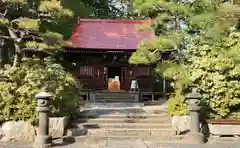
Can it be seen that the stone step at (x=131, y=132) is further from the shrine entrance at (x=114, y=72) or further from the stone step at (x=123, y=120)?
the shrine entrance at (x=114, y=72)

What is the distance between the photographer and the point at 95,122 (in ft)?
37.0

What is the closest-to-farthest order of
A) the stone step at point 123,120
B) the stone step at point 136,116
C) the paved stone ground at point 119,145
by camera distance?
the paved stone ground at point 119,145
the stone step at point 123,120
the stone step at point 136,116

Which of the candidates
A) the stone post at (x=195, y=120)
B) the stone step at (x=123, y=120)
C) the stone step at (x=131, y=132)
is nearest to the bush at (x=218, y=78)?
the stone step at (x=123, y=120)

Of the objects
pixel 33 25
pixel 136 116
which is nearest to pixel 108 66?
pixel 136 116

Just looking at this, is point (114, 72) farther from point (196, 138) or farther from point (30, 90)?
point (196, 138)

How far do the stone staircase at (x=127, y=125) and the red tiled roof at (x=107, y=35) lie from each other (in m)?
6.53

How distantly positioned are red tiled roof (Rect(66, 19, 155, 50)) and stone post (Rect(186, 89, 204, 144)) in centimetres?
868

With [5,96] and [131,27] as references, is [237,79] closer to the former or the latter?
[5,96]

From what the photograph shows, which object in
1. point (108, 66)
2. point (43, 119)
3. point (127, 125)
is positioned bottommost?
point (127, 125)

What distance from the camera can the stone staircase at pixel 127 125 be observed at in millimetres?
10188

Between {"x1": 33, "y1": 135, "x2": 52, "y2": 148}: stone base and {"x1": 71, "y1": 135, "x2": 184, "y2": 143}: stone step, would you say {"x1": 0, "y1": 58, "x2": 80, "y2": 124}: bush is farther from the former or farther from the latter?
{"x1": 71, "y1": 135, "x2": 184, "y2": 143}: stone step

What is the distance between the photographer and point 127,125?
11.0m

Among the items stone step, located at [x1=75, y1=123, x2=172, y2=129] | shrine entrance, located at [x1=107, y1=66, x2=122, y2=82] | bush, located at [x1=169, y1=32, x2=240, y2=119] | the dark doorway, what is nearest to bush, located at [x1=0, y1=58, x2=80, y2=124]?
stone step, located at [x1=75, y1=123, x2=172, y2=129]

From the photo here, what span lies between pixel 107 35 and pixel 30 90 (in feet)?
33.3
